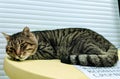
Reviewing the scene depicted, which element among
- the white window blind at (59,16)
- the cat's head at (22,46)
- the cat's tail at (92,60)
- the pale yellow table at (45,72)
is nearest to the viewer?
the pale yellow table at (45,72)

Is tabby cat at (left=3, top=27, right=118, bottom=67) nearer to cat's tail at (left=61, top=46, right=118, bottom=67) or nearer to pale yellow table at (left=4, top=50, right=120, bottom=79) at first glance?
cat's tail at (left=61, top=46, right=118, bottom=67)

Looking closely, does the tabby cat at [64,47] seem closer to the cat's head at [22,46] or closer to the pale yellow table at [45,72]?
the cat's head at [22,46]

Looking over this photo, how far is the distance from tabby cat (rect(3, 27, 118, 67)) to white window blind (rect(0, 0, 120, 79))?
15 centimetres

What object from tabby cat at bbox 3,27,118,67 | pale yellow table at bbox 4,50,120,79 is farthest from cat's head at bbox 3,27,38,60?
pale yellow table at bbox 4,50,120,79

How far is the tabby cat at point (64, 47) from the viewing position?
100cm

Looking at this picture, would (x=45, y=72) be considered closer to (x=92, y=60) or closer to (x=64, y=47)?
(x=92, y=60)

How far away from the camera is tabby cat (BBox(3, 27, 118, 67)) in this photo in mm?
999

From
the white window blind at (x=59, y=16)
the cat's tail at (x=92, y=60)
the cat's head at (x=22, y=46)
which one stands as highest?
the white window blind at (x=59, y=16)

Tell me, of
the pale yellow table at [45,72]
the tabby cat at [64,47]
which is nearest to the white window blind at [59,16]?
the tabby cat at [64,47]

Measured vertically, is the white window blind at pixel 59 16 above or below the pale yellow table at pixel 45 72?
above

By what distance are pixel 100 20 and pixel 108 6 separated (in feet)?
0.43

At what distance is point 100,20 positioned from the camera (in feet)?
5.50

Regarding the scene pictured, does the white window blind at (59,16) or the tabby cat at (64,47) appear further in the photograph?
the white window blind at (59,16)

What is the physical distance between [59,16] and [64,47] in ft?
1.01
